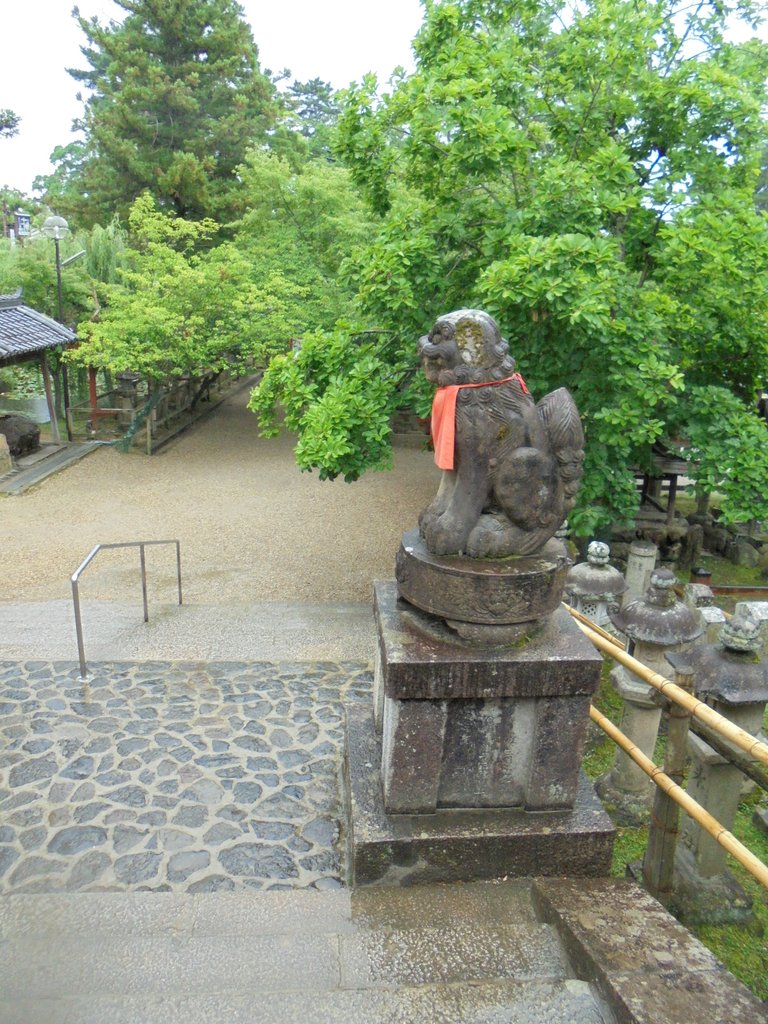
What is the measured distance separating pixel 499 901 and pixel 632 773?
6.54 ft

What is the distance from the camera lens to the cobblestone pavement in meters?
4.34

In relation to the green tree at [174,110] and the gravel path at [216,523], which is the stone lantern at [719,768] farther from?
the green tree at [174,110]

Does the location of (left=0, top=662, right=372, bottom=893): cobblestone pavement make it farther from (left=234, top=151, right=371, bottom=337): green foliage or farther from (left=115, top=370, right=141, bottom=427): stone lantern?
(left=115, top=370, right=141, bottom=427): stone lantern

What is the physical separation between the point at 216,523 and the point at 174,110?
1497cm

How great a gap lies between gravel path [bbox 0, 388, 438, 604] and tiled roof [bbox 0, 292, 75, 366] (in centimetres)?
276

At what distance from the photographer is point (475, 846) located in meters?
3.75

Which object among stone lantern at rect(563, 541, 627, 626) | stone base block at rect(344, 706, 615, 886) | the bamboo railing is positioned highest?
the bamboo railing

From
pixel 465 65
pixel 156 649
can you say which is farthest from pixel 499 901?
pixel 465 65

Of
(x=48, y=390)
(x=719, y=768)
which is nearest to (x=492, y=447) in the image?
(x=719, y=768)

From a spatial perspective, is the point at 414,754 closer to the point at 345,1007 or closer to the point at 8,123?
the point at 345,1007

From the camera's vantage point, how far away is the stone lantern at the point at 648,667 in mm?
4879

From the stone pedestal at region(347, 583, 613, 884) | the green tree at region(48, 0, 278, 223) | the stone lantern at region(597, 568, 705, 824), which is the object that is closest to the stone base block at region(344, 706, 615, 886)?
the stone pedestal at region(347, 583, 613, 884)

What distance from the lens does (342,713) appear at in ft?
20.4

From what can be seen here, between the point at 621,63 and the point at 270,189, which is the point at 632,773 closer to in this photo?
the point at 621,63
